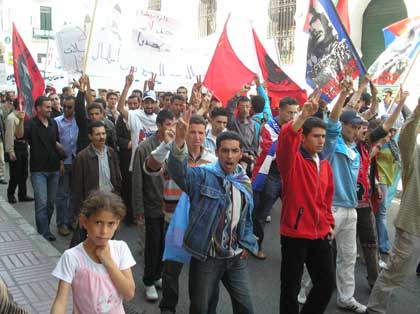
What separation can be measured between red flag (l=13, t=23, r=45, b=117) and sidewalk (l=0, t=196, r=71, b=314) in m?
1.61

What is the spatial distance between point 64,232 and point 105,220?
14.1 feet

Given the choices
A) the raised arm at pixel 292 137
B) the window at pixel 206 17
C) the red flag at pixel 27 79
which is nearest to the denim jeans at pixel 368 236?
the raised arm at pixel 292 137

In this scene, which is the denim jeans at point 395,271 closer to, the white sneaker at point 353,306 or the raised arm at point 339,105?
the white sneaker at point 353,306

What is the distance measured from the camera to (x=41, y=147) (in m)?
6.26

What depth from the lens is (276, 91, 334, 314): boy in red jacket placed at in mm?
3627

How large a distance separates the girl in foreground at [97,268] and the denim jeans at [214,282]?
0.78 meters

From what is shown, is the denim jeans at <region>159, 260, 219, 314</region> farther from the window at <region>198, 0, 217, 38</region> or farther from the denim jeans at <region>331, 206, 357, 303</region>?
the window at <region>198, 0, 217, 38</region>

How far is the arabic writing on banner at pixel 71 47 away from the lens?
8117 mm

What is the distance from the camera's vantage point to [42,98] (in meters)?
6.32

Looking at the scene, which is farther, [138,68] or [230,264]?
[138,68]

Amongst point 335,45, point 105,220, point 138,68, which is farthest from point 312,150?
point 138,68

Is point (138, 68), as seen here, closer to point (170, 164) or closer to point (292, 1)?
point (170, 164)

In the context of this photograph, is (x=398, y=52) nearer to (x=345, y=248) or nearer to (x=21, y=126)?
(x=345, y=248)

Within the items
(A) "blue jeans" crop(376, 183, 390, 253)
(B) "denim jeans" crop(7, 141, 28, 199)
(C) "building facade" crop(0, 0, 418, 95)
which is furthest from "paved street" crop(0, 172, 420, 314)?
(C) "building facade" crop(0, 0, 418, 95)
